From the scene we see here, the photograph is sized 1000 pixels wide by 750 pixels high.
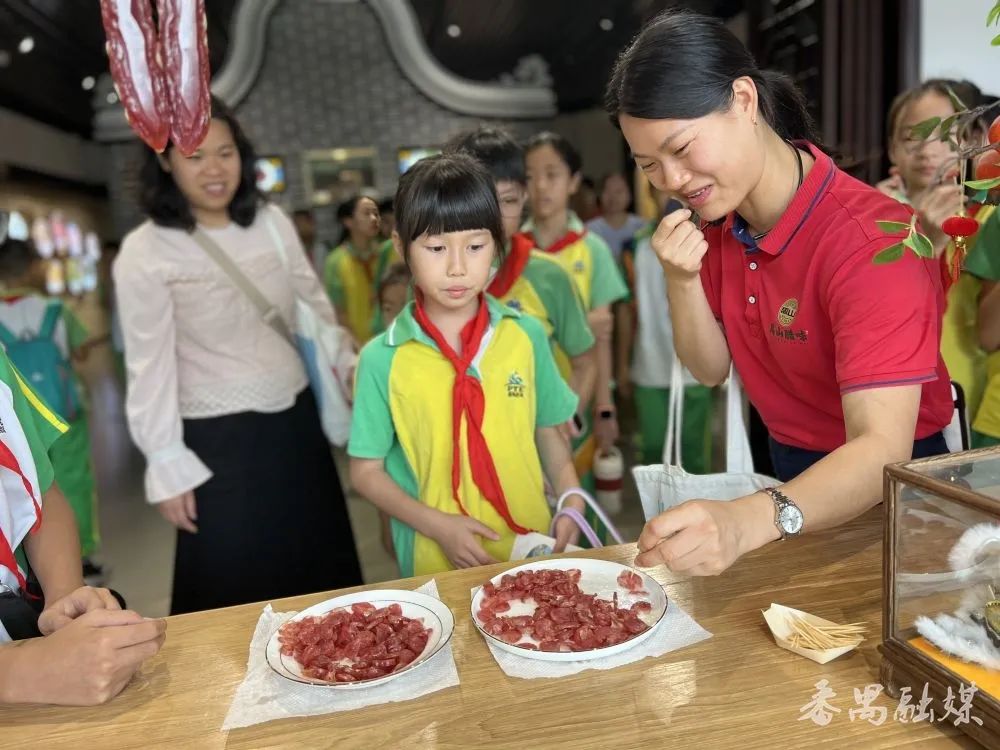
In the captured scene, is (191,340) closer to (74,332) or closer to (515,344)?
(515,344)

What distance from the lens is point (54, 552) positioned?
4.01 feet

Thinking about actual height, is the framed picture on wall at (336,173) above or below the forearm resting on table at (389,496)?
above

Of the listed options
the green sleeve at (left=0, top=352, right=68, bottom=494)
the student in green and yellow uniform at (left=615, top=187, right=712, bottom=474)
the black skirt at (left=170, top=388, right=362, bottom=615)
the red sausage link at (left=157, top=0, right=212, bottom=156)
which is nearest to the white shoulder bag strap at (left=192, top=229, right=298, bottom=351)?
the black skirt at (left=170, top=388, right=362, bottom=615)

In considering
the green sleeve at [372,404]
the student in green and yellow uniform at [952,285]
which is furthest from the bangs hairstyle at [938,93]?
the green sleeve at [372,404]

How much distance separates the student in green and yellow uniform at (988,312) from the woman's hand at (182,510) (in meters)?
2.04

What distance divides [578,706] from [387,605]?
1.14 ft

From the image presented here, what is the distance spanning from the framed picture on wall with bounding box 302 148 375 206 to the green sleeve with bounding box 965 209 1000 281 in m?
8.28

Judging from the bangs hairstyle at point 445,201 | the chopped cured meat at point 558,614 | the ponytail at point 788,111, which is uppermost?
the ponytail at point 788,111

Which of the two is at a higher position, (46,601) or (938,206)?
(938,206)

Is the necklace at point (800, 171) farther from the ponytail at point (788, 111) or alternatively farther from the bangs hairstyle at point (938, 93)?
the bangs hairstyle at point (938, 93)

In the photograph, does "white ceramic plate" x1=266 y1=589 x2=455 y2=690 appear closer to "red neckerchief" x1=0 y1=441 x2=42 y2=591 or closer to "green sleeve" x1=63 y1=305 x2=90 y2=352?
"red neckerchief" x1=0 y1=441 x2=42 y2=591

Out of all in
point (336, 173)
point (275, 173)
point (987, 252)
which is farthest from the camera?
point (336, 173)

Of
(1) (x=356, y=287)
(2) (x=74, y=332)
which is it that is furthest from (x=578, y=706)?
(1) (x=356, y=287)

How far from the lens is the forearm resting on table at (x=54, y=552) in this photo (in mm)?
1196
